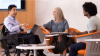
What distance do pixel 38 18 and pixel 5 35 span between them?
223cm

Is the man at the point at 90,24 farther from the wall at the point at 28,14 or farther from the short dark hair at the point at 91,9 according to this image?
the wall at the point at 28,14

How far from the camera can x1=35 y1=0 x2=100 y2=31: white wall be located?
16.1 ft

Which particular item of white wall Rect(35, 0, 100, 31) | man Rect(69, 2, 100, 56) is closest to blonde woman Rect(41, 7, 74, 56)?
man Rect(69, 2, 100, 56)

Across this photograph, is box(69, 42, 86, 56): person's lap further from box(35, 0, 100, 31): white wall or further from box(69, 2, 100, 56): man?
box(35, 0, 100, 31): white wall

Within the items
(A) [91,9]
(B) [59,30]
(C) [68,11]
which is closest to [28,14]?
(C) [68,11]

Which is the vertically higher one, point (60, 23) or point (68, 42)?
point (60, 23)

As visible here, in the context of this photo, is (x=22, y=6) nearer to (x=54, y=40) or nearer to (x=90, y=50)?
(x=54, y=40)

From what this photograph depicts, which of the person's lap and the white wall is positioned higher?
the white wall

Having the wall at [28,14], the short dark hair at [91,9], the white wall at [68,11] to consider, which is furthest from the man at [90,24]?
the wall at [28,14]

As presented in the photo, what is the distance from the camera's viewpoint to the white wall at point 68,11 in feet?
16.1

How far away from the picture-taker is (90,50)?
6.81 feet

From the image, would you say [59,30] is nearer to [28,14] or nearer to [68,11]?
[68,11]

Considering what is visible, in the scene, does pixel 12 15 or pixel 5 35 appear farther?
pixel 12 15

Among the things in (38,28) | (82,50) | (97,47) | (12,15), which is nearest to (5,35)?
(12,15)
